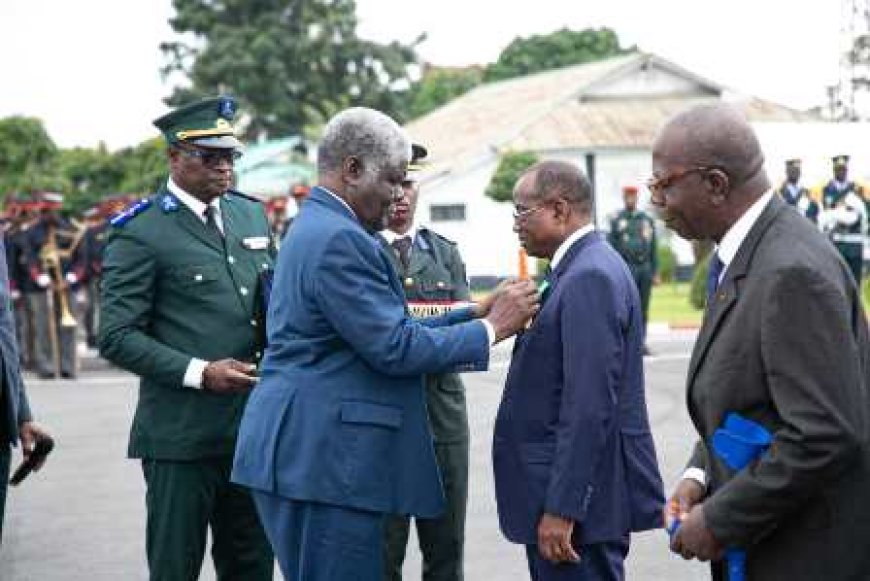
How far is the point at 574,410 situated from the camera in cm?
412

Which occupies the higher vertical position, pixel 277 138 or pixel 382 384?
pixel 382 384

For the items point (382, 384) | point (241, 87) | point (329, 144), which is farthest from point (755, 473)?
point (241, 87)

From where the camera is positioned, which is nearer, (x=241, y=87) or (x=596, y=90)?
(x=596, y=90)

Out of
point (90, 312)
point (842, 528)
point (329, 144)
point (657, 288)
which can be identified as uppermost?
point (329, 144)

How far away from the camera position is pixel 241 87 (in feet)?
182

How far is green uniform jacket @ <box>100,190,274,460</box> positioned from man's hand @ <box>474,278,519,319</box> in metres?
1.14

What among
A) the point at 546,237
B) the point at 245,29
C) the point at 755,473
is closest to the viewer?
the point at 755,473

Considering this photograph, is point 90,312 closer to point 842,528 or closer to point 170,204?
point 170,204

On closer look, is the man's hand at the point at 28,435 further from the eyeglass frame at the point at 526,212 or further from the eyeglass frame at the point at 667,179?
the eyeglass frame at the point at 667,179

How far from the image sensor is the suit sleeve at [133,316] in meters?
4.91

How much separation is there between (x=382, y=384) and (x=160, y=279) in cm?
134

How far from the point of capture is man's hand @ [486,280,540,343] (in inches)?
165

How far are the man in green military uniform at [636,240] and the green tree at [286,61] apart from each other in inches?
1527

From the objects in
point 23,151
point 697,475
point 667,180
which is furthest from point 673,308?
point 23,151
